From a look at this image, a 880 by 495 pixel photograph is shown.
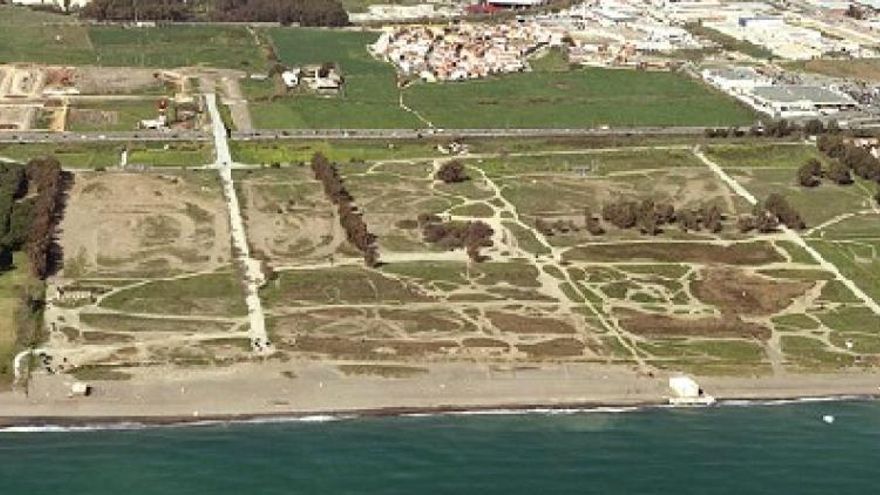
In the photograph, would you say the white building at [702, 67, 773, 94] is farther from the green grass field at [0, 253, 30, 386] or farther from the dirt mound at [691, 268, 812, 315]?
the green grass field at [0, 253, 30, 386]

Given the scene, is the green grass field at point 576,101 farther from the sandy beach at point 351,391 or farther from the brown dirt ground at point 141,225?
the sandy beach at point 351,391

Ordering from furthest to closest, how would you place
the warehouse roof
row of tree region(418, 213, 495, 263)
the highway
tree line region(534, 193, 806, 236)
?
1. the warehouse roof
2. the highway
3. tree line region(534, 193, 806, 236)
4. row of tree region(418, 213, 495, 263)

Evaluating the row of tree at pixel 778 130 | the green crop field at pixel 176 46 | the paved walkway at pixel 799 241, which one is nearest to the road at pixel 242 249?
the green crop field at pixel 176 46

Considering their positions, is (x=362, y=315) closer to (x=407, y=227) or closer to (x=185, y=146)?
(x=407, y=227)

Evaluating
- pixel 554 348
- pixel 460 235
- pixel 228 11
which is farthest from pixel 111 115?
pixel 554 348

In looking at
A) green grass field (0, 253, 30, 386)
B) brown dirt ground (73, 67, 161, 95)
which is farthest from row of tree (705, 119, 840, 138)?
green grass field (0, 253, 30, 386)

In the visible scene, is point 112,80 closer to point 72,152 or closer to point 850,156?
point 72,152
